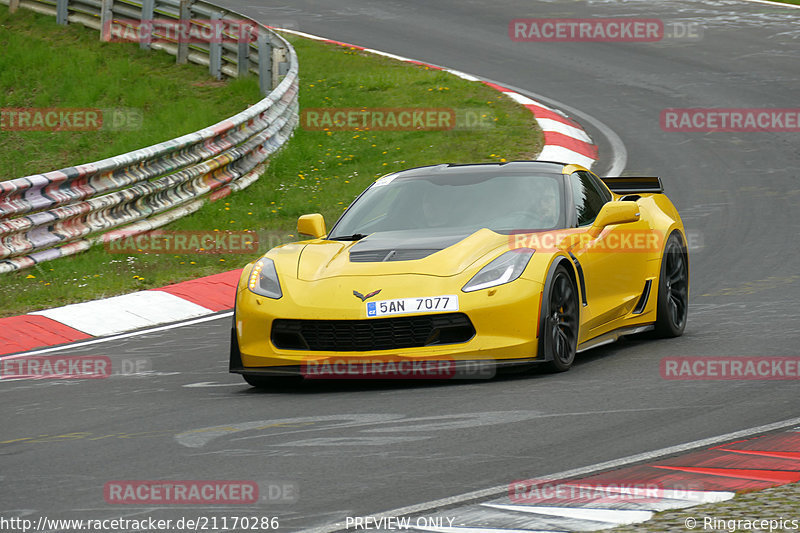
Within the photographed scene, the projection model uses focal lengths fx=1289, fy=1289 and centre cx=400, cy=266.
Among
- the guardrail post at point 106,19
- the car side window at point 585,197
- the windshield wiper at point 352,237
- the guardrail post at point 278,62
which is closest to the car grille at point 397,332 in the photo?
the windshield wiper at point 352,237

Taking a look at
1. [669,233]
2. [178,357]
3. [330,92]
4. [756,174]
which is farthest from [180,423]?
[330,92]

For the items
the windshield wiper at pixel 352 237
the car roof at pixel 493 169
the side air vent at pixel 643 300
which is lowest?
the side air vent at pixel 643 300

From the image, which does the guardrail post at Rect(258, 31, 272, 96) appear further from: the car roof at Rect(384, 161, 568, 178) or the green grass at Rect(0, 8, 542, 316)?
the car roof at Rect(384, 161, 568, 178)

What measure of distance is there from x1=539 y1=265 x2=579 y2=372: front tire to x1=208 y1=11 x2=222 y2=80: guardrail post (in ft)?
45.7

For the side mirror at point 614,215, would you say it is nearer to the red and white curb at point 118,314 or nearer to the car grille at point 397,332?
the car grille at point 397,332

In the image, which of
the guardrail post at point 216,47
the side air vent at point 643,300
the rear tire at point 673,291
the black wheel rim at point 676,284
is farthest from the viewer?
the guardrail post at point 216,47

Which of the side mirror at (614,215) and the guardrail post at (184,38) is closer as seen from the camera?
the side mirror at (614,215)

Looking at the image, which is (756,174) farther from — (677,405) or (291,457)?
(291,457)

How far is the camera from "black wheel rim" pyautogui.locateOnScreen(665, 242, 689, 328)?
29.1 ft

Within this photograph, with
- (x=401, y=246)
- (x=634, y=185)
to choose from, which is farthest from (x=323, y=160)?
(x=401, y=246)

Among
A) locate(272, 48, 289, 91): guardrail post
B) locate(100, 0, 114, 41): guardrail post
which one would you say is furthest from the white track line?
locate(100, 0, 114, 41): guardrail post

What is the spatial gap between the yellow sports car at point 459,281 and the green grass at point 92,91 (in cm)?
867

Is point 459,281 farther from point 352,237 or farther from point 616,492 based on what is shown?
point 616,492

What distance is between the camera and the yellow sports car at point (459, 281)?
7.05m
